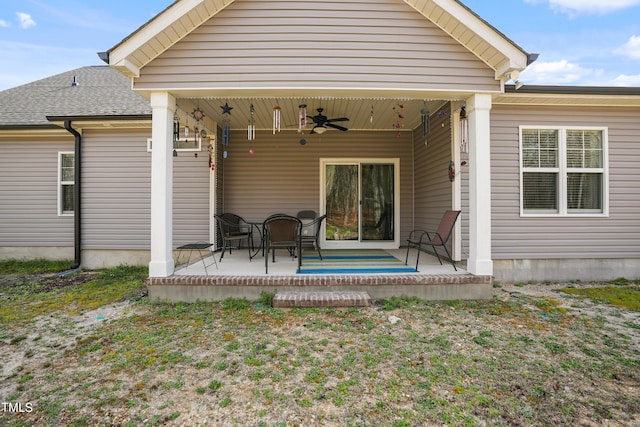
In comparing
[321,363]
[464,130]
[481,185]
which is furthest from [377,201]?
[321,363]

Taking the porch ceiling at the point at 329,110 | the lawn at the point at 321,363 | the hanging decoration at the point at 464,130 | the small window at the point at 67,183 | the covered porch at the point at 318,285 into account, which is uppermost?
the porch ceiling at the point at 329,110

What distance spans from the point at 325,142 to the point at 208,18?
3.56 m

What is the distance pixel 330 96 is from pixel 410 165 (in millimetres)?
3521

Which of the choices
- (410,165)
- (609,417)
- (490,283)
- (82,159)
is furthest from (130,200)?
(609,417)

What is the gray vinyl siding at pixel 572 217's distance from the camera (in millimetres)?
5242

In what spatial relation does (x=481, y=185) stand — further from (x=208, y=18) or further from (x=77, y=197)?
(x=77, y=197)

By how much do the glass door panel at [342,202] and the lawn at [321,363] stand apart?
10.7 feet

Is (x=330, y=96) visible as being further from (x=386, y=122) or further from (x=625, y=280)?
(x=625, y=280)

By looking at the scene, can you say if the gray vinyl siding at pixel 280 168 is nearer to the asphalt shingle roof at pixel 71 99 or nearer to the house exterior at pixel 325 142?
the house exterior at pixel 325 142

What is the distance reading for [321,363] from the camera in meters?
2.57

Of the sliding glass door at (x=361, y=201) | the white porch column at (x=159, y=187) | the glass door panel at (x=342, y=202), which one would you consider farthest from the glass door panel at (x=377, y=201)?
the white porch column at (x=159, y=187)

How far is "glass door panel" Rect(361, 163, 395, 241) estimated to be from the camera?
23.5 feet

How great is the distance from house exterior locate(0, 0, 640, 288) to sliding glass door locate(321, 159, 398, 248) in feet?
0.15

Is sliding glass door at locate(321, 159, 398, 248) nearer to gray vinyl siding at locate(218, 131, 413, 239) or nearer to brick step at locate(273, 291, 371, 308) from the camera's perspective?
gray vinyl siding at locate(218, 131, 413, 239)
